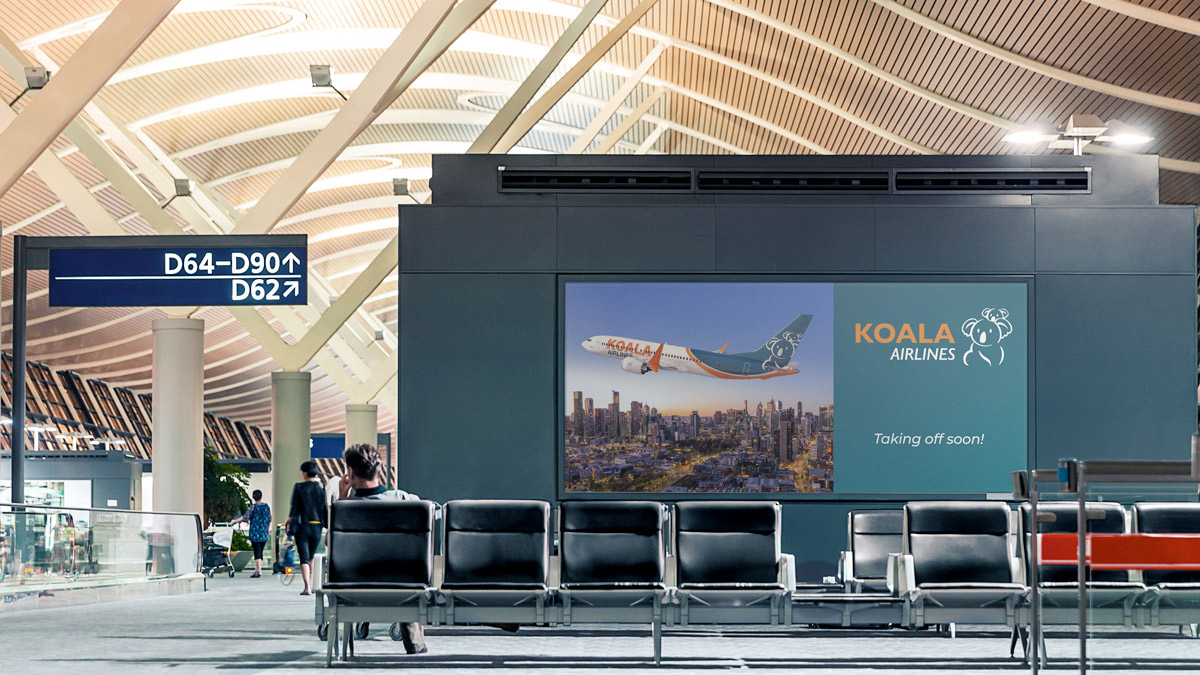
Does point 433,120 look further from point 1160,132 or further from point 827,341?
point 827,341

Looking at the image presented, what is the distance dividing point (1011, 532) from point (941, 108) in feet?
55.7

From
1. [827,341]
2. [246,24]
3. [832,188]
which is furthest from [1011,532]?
[246,24]

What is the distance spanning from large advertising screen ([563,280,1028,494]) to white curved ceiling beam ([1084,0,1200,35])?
28.8 ft

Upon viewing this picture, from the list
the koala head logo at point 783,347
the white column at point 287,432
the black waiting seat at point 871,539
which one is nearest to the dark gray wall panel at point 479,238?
the koala head logo at point 783,347

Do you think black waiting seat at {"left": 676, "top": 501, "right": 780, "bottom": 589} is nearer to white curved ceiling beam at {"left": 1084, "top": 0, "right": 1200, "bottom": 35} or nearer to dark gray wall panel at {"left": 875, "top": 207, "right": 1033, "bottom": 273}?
dark gray wall panel at {"left": 875, "top": 207, "right": 1033, "bottom": 273}

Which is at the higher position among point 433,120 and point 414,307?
point 433,120

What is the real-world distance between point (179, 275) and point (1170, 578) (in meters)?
8.60

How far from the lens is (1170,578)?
22.5 feet

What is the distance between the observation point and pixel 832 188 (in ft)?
35.9

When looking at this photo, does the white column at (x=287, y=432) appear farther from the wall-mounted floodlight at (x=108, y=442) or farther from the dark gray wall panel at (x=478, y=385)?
the wall-mounted floodlight at (x=108, y=442)

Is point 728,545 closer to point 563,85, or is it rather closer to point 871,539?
point 871,539

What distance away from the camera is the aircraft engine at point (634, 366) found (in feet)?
34.6

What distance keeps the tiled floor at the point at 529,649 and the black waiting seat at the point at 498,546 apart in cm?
44

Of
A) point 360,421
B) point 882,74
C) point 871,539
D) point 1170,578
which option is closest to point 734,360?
point 871,539
